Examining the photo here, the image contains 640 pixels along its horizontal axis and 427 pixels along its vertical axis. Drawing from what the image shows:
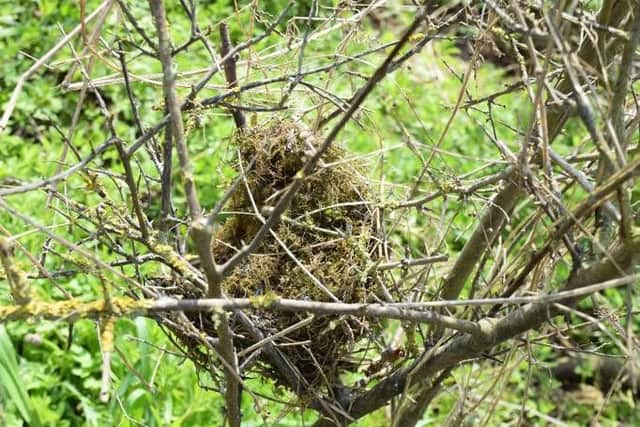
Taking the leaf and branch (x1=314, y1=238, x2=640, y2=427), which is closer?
branch (x1=314, y1=238, x2=640, y2=427)

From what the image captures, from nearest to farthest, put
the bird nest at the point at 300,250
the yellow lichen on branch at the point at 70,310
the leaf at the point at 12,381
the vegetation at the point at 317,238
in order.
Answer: the yellow lichen on branch at the point at 70,310 → the vegetation at the point at 317,238 → the bird nest at the point at 300,250 → the leaf at the point at 12,381

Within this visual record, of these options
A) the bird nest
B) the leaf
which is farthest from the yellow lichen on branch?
the leaf

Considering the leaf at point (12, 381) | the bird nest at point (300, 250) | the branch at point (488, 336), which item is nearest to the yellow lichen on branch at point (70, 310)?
the bird nest at point (300, 250)

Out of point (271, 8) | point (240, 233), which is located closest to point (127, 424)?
point (240, 233)

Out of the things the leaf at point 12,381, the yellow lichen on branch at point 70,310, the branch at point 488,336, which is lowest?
the leaf at point 12,381

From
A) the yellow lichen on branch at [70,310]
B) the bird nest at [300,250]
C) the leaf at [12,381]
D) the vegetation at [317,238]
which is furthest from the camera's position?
the leaf at [12,381]

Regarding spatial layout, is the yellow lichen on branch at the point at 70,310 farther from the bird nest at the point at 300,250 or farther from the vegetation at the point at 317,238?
the bird nest at the point at 300,250

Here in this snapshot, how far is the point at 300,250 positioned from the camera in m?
1.83

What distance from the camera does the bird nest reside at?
1.76 metres

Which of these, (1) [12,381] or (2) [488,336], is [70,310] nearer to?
(2) [488,336]

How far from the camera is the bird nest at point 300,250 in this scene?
176cm

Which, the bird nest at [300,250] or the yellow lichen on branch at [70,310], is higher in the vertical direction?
the yellow lichen on branch at [70,310]

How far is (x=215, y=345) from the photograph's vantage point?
164 centimetres

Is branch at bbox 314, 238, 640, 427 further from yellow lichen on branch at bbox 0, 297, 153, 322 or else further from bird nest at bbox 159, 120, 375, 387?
yellow lichen on branch at bbox 0, 297, 153, 322
